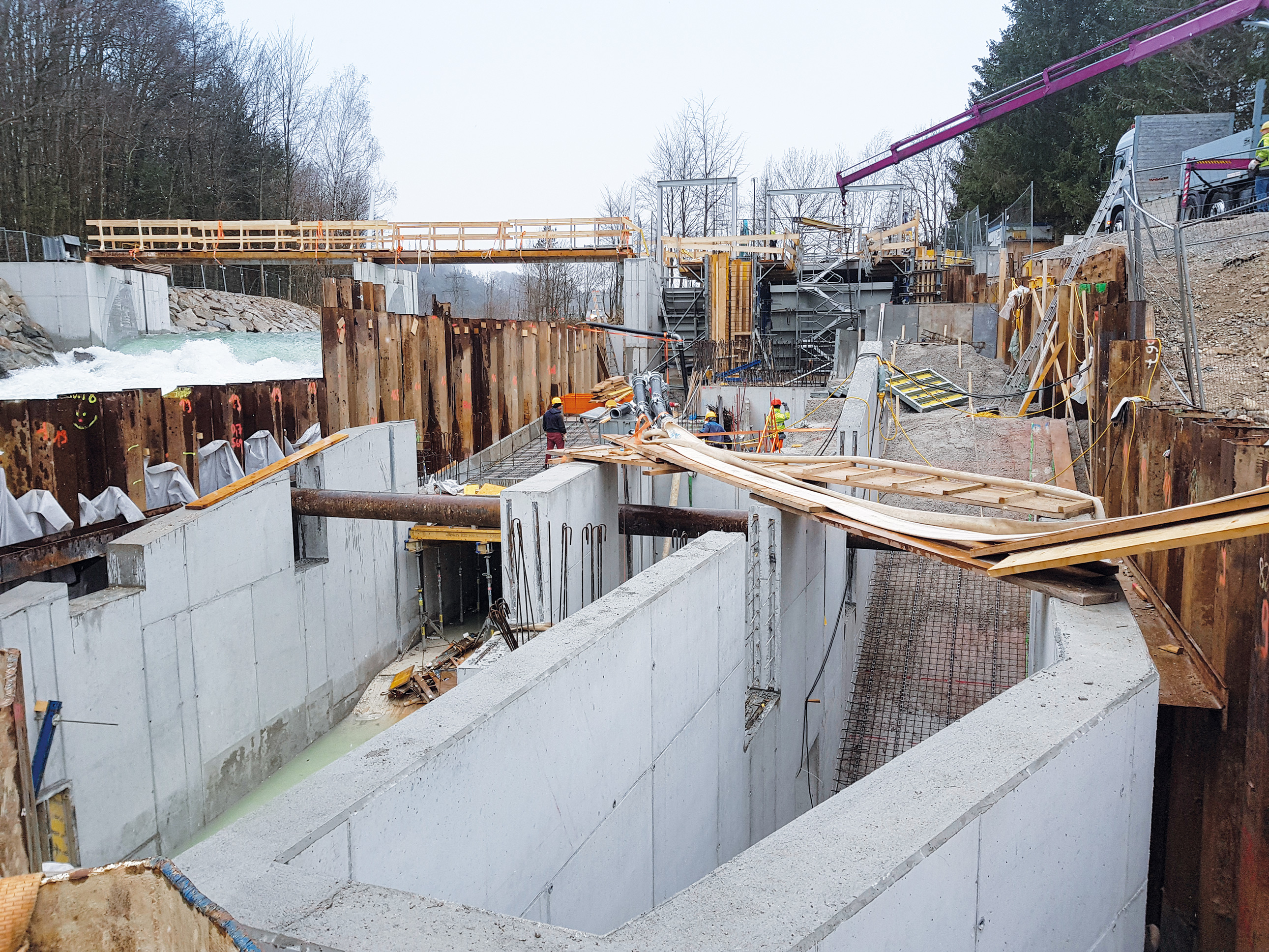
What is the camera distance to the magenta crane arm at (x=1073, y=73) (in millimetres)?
19688

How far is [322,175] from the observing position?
169 ft

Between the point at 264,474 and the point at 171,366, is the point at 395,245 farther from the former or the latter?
the point at 264,474

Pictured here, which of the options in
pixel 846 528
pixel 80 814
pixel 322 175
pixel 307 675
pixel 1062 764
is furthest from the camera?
pixel 322 175

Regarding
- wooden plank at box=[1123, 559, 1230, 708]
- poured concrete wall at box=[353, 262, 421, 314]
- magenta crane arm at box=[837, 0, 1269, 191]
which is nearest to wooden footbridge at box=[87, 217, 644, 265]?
poured concrete wall at box=[353, 262, 421, 314]

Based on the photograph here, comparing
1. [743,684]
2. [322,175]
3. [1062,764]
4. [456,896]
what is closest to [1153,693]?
[1062,764]

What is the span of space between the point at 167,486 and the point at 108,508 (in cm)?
82

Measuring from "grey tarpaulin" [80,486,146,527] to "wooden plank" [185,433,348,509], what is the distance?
57 centimetres

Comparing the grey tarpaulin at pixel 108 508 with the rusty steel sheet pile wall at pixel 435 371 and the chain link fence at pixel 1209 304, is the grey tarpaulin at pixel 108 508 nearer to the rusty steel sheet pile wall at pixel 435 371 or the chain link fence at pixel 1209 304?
the rusty steel sheet pile wall at pixel 435 371

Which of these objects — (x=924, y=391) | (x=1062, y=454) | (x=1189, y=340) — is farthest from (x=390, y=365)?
(x=1189, y=340)

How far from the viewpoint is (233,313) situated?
104ft

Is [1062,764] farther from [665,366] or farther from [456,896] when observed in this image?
[665,366]

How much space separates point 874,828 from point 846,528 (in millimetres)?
3601

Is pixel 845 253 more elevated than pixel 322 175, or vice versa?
pixel 322 175

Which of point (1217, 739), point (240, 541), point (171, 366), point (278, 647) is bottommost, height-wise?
point (278, 647)
